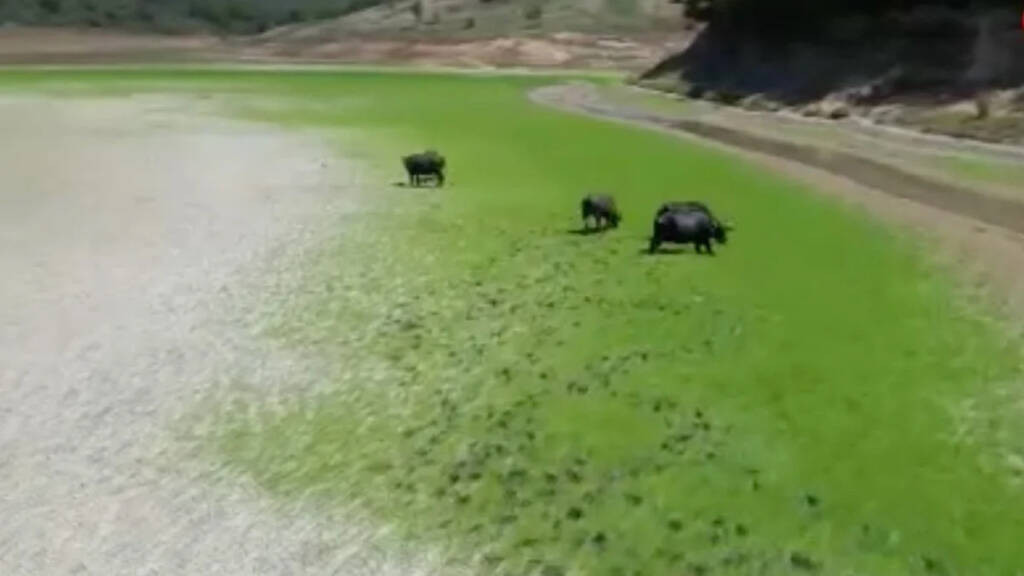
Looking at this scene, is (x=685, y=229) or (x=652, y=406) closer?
(x=652, y=406)

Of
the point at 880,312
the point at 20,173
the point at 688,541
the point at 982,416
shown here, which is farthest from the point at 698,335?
the point at 20,173

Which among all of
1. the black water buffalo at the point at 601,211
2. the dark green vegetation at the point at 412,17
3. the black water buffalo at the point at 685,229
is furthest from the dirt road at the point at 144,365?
the dark green vegetation at the point at 412,17

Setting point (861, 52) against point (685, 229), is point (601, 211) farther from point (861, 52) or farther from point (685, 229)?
point (861, 52)

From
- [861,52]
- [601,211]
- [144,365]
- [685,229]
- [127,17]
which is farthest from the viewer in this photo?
[127,17]

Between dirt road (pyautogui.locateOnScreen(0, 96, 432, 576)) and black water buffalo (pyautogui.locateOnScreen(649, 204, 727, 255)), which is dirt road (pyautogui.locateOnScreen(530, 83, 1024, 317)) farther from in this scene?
dirt road (pyautogui.locateOnScreen(0, 96, 432, 576))

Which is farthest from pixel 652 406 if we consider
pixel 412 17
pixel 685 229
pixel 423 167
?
pixel 412 17
